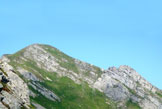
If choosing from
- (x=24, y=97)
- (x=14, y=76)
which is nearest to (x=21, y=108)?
(x=24, y=97)

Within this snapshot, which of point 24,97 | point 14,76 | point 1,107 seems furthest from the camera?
point 14,76

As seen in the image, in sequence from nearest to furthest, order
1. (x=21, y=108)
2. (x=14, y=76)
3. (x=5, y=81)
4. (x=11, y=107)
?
(x=11, y=107)
(x=21, y=108)
(x=5, y=81)
(x=14, y=76)

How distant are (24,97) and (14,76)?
54.2 ft

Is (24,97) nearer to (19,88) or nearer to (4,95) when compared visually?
(19,88)

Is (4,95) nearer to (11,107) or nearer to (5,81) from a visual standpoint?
(11,107)

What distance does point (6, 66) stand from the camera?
141375 mm

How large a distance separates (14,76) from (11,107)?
50928mm

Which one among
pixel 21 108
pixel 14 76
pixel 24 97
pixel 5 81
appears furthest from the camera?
pixel 14 76

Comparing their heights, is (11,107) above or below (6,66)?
below

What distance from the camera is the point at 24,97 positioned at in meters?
127

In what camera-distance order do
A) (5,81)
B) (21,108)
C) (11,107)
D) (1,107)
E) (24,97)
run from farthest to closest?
(24,97)
(5,81)
(21,108)
(11,107)
(1,107)

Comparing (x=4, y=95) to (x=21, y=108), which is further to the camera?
(x=21, y=108)

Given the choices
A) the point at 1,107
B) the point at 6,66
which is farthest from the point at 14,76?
the point at 1,107

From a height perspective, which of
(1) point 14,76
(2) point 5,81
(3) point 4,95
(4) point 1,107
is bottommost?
(4) point 1,107
